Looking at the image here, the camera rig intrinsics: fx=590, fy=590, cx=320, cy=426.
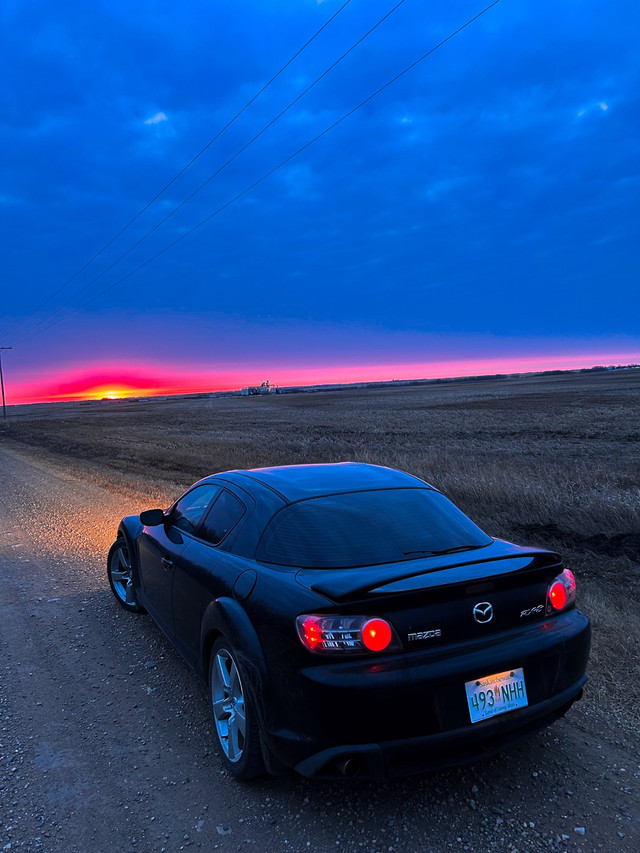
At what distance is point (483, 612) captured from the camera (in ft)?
8.79

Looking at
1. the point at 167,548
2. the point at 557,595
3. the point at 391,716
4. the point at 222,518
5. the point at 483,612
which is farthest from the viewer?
the point at 167,548

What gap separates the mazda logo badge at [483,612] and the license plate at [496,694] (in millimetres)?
232

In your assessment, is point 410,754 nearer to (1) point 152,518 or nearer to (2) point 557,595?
(2) point 557,595

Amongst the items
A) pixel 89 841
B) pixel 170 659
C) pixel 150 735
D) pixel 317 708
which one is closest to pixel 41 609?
pixel 170 659

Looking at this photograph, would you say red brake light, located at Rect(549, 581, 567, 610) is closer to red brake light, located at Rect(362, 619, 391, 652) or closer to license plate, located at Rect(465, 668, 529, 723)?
license plate, located at Rect(465, 668, 529, 723)

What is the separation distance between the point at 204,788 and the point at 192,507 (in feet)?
6.25

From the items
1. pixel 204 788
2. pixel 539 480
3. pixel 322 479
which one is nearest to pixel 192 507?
pixel 322 479

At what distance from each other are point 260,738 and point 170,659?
1.71 m

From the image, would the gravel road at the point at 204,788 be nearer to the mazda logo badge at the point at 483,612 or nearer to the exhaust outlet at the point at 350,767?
the exhaust outlet at the point at 350,767

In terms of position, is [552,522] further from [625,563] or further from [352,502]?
[352,502]

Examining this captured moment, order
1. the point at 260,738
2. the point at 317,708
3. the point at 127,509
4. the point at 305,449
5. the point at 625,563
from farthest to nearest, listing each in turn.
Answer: the point at 305,449
the point at 127,509
the point at 625,563
the point at 260,738
the point at 317,708

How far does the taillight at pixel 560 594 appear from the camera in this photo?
2.93m

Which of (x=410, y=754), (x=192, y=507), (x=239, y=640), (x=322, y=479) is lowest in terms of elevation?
(x=410, y=754)

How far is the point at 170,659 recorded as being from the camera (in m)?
4.26
